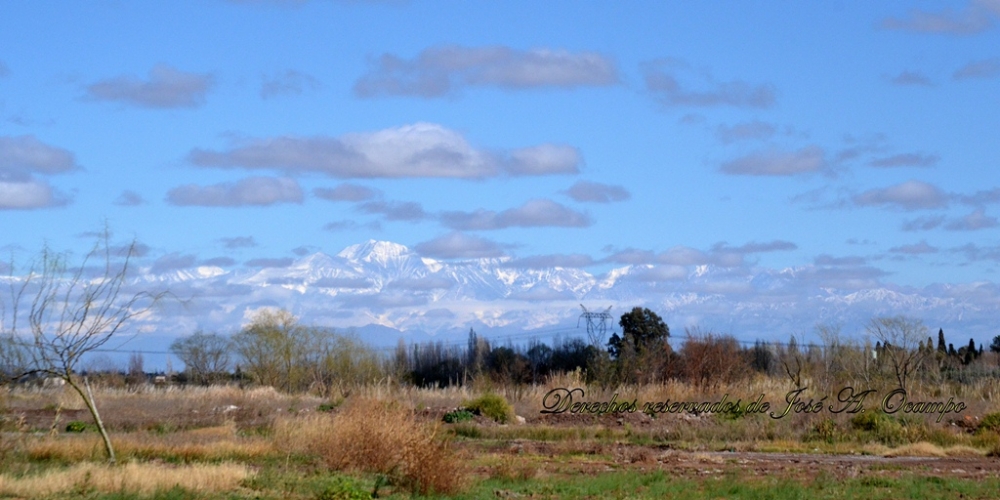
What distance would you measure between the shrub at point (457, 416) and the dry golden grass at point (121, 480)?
1969 centimetres

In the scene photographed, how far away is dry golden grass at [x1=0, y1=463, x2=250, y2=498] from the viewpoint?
15.3 m

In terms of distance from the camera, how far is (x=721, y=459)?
1019 inches

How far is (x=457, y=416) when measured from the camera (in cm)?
3750

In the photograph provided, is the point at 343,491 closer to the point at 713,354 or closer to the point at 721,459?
the point at 721,459

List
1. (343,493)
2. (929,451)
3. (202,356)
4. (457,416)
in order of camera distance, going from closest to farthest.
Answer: (343,493), (929,451), (457,416), (202,356)

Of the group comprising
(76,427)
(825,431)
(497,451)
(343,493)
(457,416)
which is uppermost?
(76,427)

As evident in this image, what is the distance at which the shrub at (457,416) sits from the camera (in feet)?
121

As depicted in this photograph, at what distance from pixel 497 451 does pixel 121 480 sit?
13482mm

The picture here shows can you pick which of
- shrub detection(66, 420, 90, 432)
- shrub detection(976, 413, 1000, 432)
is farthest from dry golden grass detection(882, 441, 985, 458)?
shrub detection(66, 420, 90, 432)

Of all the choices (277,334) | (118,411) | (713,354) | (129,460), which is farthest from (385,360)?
(129,460)

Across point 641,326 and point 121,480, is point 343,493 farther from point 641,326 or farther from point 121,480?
point 641,326

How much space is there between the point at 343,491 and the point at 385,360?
58774mm

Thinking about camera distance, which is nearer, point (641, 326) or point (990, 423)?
point (990, 423)

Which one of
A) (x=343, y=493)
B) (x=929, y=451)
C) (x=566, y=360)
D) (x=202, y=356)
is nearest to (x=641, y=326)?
(x=566, y=360)
